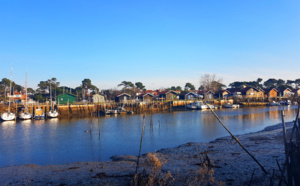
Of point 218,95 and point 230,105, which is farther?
point 218,95

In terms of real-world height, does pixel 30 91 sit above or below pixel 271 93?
above

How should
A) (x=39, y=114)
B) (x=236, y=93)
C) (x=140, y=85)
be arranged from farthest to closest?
1. (x=140, y=85)
2. (x=236, y=93)
3. (x=39, y=114)

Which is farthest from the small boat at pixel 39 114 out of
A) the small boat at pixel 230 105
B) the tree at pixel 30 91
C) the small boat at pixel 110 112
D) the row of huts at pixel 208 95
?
the small boat at pixel 230 105

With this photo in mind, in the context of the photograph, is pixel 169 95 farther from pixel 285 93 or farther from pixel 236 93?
pixel 285 93

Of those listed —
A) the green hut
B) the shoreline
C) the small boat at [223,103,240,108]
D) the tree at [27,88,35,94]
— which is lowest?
the shoreline

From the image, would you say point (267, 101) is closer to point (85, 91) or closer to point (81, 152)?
point (85, 91)

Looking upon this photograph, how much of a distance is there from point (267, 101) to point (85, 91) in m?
66.0

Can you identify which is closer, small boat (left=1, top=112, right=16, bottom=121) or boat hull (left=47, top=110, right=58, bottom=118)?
small boat (left=1, top=112, right=16, bottom=121)

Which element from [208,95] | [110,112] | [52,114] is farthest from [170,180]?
[208,95]

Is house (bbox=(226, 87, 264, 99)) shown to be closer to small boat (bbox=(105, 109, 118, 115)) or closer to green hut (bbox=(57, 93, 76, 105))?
small boat (bbox=(105, 109, 118, 115))

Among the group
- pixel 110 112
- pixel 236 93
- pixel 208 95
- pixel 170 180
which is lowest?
pixel 170 180

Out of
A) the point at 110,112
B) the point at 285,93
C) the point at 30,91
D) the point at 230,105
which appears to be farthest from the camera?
the point at 285,93

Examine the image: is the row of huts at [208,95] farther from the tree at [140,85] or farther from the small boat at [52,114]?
the small boat at [52,114]

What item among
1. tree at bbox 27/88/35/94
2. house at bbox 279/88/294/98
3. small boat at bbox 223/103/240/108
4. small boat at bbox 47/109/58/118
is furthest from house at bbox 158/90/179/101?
house at bbox 279/88/294/98
